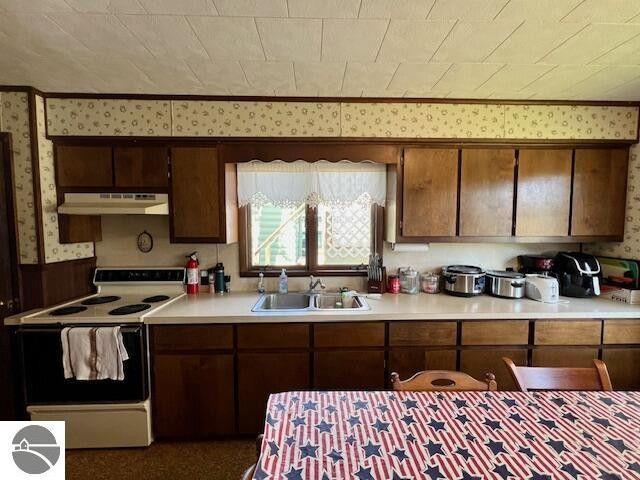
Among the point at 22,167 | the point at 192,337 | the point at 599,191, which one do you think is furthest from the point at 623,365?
the point at 22,167

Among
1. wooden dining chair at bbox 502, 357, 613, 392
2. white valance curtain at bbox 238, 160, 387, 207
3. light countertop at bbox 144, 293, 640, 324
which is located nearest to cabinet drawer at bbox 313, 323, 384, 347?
light countertop at bbox 144, 293, 640, 324

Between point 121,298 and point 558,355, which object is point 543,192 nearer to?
point 558,355

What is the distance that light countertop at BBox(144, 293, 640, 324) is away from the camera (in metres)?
2.01

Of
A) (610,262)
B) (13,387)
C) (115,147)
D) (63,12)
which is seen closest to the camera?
(63,12)

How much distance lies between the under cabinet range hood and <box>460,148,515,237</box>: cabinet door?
2.23m

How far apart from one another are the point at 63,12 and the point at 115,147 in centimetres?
104

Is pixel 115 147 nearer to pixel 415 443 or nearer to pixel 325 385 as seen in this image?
pixel 325 385

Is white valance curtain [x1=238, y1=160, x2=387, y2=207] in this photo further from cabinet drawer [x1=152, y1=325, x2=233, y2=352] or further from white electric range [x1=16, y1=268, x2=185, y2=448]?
white electric range [x1=16, y1=268, x2=185, y2=448]

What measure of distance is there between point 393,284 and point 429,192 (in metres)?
0.78

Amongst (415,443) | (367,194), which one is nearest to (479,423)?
(415,443)

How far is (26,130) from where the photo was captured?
6.79 ft

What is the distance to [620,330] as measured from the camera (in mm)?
2107

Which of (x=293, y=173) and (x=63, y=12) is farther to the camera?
(x=293, y=173)

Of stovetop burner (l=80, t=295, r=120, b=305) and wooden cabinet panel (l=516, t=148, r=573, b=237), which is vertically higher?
wooden cabinet panel (l=516, t=148, r=573, b=237)
